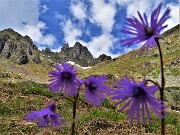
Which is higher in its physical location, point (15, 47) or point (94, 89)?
point (15, 47)

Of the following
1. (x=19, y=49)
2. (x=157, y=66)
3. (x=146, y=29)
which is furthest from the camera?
(x=19, y=49)

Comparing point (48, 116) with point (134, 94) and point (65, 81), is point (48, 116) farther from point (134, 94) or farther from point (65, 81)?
point (134, 94)

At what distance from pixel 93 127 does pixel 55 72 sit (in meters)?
9.40

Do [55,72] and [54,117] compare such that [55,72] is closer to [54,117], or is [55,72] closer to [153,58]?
[54,117]

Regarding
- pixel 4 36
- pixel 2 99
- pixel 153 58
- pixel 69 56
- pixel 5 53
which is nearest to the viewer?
pixel 2 99

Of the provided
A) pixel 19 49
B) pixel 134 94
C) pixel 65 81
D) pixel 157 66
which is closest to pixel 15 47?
pixel 19 49

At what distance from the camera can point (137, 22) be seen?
7.88 ft

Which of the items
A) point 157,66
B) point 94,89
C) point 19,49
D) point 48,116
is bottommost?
point 48,116

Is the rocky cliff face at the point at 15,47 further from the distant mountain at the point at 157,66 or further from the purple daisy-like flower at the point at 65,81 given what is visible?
the purple daisy-like flower at the point at 65,81

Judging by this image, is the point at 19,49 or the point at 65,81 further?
the point at 19,49

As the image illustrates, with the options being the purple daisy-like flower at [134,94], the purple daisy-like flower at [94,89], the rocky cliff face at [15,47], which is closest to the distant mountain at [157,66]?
the rocky cliff face at [15,47]

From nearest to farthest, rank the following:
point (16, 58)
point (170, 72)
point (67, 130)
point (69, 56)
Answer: point (67, 130)
point (170, 72)
point (16, 58)
point (69, 56)

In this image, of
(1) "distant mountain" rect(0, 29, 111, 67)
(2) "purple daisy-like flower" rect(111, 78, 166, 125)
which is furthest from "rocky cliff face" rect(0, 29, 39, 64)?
(2) "purple daisy-like flower" rect(111, 78, 166, 125)

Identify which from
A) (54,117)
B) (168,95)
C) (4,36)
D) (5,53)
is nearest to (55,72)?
(54,117)
